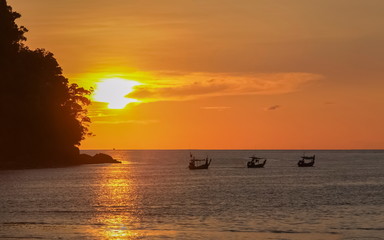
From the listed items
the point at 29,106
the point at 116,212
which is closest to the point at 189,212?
the point at 116,212

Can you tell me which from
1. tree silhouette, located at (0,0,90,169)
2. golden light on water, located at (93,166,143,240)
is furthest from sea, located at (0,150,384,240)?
tree silhouette, located at (0,0,90,169)

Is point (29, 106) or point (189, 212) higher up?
point (29, 106)

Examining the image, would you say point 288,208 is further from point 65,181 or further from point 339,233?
point 65,181

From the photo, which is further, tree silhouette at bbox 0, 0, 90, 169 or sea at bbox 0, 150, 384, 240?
tree silhouette at bbox 0, 0, 90, 169

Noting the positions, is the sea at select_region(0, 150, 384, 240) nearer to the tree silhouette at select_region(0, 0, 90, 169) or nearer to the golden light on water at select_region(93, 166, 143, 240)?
the golden light on water at select_region(93, 166, 143, 240)

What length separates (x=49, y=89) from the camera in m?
162

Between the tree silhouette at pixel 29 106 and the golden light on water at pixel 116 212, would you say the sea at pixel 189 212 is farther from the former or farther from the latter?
the tree silhouette at pixel 29 106

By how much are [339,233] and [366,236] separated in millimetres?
2402

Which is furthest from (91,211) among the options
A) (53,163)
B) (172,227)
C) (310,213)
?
(53,163)

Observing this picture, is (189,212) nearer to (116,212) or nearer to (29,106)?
(116,212)

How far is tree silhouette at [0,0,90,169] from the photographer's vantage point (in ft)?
495

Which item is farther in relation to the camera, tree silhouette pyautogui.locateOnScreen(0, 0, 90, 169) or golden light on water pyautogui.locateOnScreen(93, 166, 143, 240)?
tree silhouette pyautogui.locateOnScreen(0, 0, 90, 169)

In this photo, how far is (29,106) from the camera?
503ft

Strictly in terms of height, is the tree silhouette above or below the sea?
above
